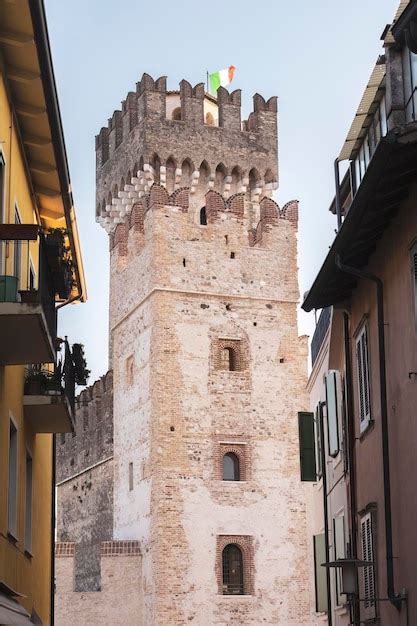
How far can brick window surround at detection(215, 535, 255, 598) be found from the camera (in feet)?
124

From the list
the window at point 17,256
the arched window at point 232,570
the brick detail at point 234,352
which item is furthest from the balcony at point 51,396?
the brick detail at point 234,352

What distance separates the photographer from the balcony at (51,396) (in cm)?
1317

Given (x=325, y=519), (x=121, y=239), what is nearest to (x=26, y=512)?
(x=325, y=519)

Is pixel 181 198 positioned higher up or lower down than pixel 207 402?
higher up

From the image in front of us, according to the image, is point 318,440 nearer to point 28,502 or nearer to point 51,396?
point 28,502

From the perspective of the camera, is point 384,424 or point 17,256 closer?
point 17,256

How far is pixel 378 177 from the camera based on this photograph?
11.7 metres

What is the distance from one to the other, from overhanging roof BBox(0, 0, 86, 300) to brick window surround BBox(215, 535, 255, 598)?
76.0ft

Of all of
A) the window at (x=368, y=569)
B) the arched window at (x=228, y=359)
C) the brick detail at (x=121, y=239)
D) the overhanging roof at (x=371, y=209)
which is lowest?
the window at (x=368, y=569)

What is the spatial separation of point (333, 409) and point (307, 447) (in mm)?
3286

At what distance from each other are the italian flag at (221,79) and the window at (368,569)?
36568 millimetres

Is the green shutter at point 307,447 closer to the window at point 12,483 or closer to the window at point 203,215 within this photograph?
the window at point 12,483

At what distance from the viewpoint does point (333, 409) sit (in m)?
16.8

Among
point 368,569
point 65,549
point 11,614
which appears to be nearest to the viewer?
point 11,614
